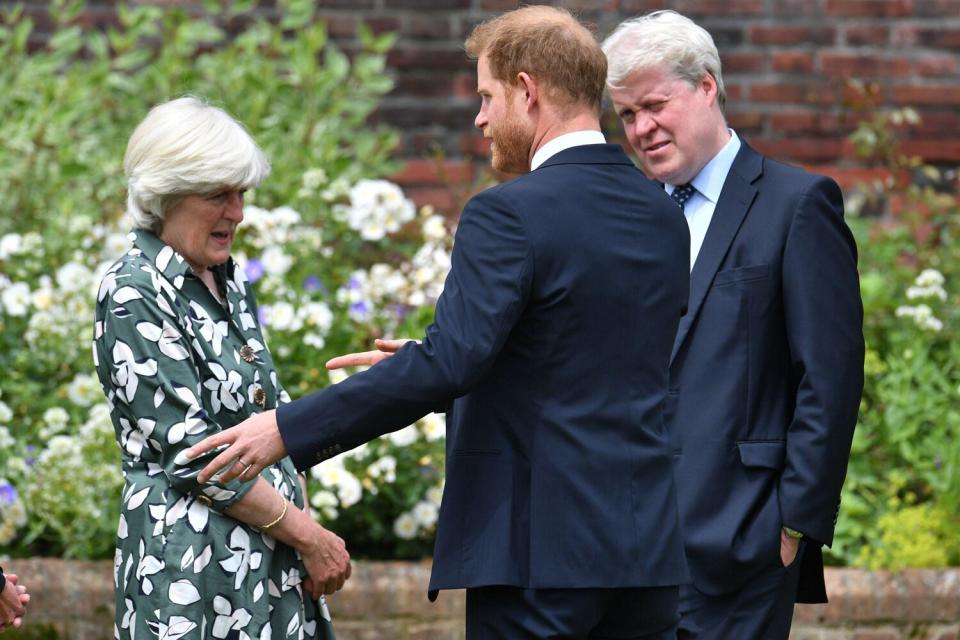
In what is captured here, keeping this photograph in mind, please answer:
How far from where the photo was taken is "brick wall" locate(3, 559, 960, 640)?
4.39m

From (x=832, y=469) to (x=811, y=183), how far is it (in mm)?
645

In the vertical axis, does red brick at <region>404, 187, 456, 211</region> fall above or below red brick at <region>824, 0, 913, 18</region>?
below

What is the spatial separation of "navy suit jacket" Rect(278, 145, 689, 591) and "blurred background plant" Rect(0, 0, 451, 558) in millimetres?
1729

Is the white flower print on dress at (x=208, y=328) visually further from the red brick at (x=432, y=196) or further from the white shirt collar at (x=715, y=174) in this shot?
the red brick at (x=432, y=196)

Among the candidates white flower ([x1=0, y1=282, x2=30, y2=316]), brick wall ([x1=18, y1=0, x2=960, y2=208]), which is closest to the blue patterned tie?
white flower ([x1=0, y1=282, x2=30, y2=316])

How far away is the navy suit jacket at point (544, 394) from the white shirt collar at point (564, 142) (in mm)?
31

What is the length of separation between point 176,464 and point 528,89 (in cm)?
101

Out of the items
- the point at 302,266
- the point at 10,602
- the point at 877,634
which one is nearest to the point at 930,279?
the point at 877,634

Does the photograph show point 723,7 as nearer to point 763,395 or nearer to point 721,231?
point 721,231

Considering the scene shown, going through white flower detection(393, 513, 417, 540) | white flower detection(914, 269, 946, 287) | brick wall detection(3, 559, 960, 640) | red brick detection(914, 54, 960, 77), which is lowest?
brick wall detection(3, 559, 960, 640)

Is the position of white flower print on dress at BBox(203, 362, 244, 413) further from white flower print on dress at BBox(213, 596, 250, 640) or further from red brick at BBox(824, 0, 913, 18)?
red brick at BBox(824, 0, 913, 18)

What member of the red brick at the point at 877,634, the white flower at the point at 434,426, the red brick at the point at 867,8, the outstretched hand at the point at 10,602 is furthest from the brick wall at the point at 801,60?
the outstretched hand at the point at 10,602

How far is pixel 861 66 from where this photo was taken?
620cm

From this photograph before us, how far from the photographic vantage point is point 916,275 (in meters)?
5.57
